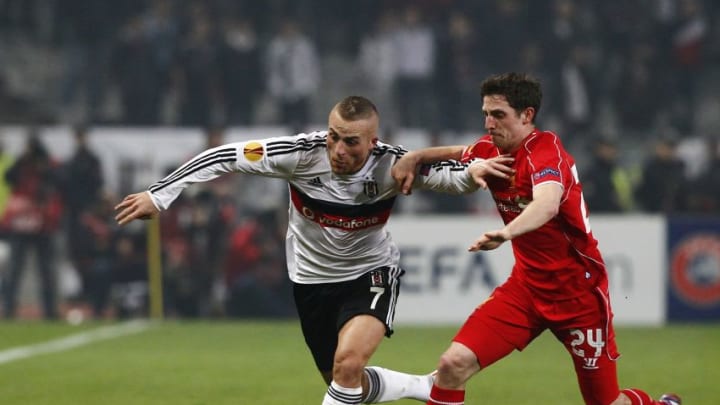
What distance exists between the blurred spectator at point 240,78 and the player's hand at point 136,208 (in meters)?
10.6

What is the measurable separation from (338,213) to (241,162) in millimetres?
573

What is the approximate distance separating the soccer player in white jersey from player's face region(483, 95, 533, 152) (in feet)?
0.60

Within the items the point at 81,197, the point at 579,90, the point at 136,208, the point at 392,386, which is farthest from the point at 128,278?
the point at 136,208

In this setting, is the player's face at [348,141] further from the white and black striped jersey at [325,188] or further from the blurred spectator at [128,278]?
the blurred spectator at [128,278]

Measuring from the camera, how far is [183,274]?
15.5 m

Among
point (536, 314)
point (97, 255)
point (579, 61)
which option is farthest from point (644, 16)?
point (536, 314)

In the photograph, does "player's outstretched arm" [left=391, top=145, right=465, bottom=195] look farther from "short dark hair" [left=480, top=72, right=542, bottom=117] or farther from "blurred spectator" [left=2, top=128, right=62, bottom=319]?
"blurred spectator" [left=2, top=128, right=62, bottom=319]

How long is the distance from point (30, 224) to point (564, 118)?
22.5 feet

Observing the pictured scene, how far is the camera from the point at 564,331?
6230 millimetres

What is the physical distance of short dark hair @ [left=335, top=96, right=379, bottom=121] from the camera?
625 cm

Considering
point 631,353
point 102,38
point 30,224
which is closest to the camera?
point 631,353

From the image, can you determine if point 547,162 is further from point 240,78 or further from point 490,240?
point 240,78

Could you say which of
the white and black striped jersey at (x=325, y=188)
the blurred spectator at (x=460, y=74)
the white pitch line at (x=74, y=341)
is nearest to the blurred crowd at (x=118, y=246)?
the white pitch line at (x=74, y=341)

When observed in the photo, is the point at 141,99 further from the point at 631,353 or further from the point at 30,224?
the point at 631,353
